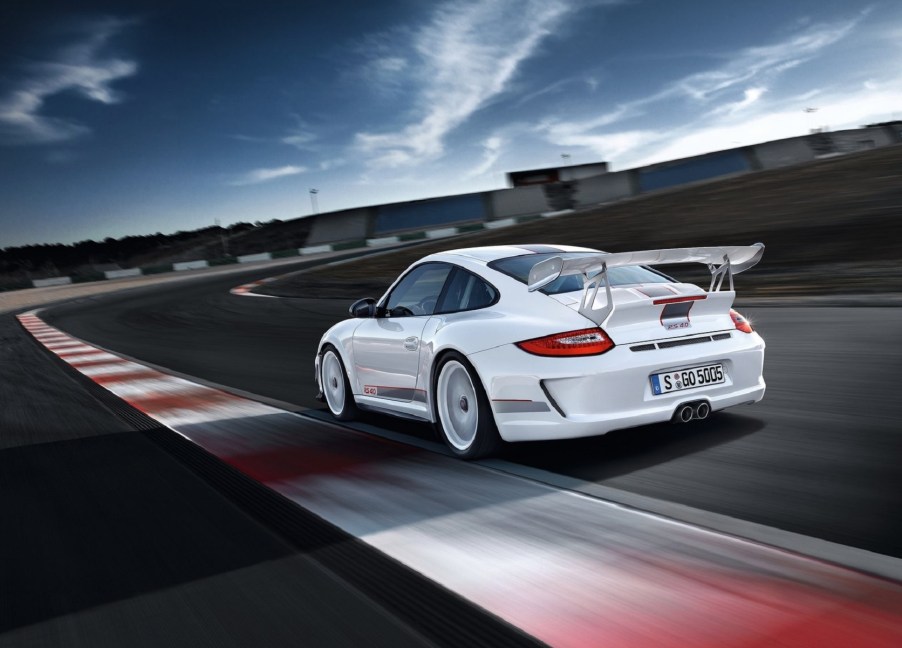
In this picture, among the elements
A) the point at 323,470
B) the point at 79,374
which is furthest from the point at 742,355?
the point at 79,374

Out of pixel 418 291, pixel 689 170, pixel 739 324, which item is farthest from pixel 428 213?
pixel 739 324

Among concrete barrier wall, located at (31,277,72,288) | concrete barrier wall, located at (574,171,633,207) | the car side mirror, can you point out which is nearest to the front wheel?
the car side mirror

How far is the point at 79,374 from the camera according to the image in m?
11.1

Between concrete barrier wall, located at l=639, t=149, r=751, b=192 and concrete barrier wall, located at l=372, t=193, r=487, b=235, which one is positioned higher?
concrete barrier wall, located at l=639, t=149, r=751, b=192

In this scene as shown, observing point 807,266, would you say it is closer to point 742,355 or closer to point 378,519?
point 742,355

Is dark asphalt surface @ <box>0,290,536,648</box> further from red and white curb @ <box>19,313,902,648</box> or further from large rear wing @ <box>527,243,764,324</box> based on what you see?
large rear wing @ <box>527,243,764,324</box>

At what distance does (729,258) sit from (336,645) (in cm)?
343

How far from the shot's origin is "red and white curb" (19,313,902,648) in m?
2.69

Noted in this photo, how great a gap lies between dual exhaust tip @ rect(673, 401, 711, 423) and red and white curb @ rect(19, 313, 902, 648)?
2.67ft

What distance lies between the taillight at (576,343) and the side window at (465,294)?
595mm

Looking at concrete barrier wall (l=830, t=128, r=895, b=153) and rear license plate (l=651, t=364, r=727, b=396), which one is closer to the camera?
rear license plate (l=651, t=364, r=727, b=396)

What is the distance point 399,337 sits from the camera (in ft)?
18.8

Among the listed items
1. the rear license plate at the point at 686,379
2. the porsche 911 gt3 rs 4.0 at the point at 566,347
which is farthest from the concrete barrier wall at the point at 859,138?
the rear license plate at the point at 686,379

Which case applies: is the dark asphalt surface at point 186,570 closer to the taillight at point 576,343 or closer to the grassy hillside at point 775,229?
the taillight at point 576,343
